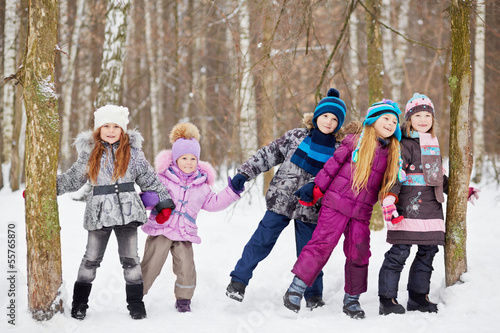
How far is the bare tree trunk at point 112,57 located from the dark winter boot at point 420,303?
18.5 ft

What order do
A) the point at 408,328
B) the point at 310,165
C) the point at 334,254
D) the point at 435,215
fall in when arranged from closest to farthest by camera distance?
the point at 408,328, the point at 435,215, the point at 310,165, the point at 334,254

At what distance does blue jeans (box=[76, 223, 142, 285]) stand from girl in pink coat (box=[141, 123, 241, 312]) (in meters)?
0.26

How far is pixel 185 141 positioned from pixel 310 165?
114 centimetres

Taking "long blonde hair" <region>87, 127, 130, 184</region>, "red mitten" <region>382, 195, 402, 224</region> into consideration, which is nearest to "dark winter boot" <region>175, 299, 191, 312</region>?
"long blonde hair" <region>87, 127, 130, 184</region>

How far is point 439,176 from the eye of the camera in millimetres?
3668

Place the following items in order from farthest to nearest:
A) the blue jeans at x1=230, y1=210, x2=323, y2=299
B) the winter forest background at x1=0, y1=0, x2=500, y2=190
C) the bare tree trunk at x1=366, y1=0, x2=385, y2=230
A: the bare tree trunk at x1=366, y1=0, x2=385, y2=230
the winter forest background at x1=0, y1=0, x2=500, y2=190
the blue jeans at x1=230, y1=210, x2=323, y2=299

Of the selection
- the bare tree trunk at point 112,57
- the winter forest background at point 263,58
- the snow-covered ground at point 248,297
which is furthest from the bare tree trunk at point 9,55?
the snow-covered ground at point 248,297

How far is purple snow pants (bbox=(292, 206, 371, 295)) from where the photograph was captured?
12.2 feet

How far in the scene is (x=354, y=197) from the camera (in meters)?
3.68

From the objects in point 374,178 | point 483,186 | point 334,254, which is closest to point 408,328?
point 374,178

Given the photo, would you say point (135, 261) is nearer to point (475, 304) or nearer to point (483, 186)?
point (475, 304)

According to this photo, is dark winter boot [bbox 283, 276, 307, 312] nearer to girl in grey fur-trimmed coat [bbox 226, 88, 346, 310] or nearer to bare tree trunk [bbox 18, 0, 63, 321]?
girl in grey fur-trimmed coat [bbox 226, 88, 346, 310]

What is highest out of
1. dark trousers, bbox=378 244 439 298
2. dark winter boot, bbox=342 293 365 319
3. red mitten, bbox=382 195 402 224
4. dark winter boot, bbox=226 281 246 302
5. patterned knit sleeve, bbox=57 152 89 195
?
patterned knit sleeve, bbox=57 152 89 195

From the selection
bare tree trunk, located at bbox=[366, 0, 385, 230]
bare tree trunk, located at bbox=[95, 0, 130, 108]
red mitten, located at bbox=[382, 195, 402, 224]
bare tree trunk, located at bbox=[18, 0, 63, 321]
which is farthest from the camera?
bare tree trunk, located at bbox=[95, 0, 130, 108]
